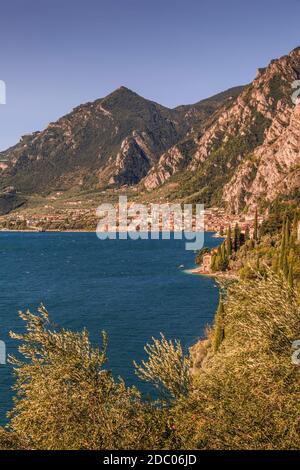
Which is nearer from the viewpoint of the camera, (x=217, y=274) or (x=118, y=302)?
(x=118, y=302)

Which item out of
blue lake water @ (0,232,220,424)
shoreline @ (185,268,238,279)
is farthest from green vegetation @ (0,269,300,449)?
shoreline @ (185,268,238,279)

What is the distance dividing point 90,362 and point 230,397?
9440 millimetres

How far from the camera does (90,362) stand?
32438 millimetres

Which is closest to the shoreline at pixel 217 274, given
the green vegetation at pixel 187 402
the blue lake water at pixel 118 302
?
the blue lake water at pixel 118 302

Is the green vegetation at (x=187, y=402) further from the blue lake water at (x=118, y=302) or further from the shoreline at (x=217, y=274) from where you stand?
the shoreline at (x=217, y=274)

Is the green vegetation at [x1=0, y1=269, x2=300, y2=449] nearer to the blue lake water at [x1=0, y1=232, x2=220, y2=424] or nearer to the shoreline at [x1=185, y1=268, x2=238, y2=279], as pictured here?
the blue lake water at [x1=0, y1=232, x2=220, y2=424]

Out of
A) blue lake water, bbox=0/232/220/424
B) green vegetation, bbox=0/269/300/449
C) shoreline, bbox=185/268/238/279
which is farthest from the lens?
shoreline, bbox=185/268/238/279

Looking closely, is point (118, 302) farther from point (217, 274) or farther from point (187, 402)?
point (187, 402)

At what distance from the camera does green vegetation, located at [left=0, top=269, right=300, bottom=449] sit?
2711cm

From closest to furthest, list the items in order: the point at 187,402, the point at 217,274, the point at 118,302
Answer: the point at 187,402 → the point at 118,302 → the point at 217,274

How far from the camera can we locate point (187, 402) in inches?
1182

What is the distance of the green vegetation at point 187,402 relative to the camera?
27.1m

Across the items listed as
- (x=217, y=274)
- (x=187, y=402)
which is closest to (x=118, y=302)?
(x=217, y=274)

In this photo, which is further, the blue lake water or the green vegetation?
the blue lake water
